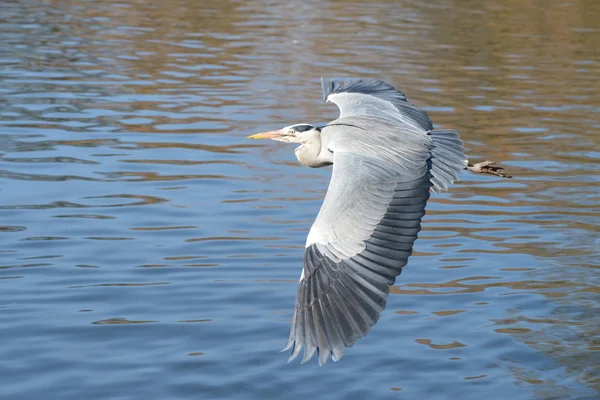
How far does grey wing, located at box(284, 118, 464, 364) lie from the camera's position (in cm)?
526

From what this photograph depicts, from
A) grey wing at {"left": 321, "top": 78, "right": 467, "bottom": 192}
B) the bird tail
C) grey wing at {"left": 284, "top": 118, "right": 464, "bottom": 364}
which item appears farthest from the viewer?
grey wing at {"left": 321, "top": 78, "right": 467, "bottom": 192}

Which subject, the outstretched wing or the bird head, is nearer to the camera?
the outstretched wing

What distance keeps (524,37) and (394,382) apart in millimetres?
17270

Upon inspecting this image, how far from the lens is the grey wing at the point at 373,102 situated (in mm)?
7641

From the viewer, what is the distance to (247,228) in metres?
9.58

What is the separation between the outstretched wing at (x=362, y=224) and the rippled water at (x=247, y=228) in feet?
3.68

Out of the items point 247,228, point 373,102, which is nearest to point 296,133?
point 373,102

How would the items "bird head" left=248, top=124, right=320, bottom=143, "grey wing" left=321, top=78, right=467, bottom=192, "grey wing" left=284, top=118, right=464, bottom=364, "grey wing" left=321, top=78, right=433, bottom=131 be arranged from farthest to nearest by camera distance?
"grey wing" left=321, top=78, right=433, bottom=131, "bird head" left=248, top=124, right=320, bottom=143, "grey wing" left=321, top=78, right=467, bottom=192, "grey wing" left=284, top=118, right=464, bottom=364

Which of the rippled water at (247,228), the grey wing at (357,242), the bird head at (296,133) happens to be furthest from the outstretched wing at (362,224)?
the rippled water at (247,228)

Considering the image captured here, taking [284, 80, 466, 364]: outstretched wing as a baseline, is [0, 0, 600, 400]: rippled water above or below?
below

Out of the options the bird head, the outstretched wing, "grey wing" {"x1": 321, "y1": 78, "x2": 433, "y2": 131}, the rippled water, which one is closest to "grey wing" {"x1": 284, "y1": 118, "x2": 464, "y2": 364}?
the outstretched wing

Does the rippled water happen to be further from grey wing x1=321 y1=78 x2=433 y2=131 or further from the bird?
grey wing x1=321 y1=78 x2=433 y2=131

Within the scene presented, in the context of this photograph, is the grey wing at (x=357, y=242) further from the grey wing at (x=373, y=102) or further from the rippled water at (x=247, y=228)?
the rippled water at (x=247, y=228)

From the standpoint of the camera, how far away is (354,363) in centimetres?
681
